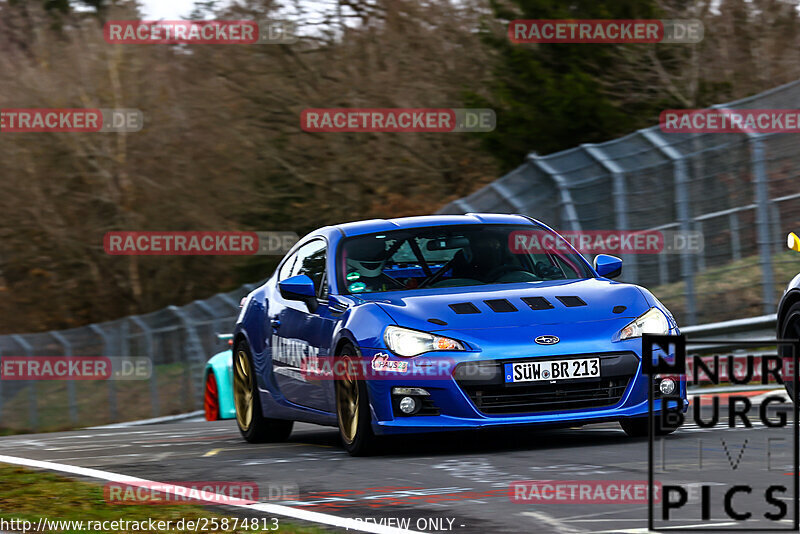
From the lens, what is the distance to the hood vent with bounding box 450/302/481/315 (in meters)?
8.57

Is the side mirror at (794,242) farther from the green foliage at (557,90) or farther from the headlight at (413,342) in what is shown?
the green foliage at (557,90)

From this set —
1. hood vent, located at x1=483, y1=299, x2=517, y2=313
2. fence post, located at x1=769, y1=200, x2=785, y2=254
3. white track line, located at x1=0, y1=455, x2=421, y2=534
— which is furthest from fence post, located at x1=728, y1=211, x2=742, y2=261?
white track line, located at x1=0, y1=455, x2=421, y2=534

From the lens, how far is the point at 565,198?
1603 cm

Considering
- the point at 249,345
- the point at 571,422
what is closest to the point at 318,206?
the point at 249,345

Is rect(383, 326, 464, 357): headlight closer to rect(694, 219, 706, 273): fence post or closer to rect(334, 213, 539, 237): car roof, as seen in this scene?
rect(334, 213, 539, 237): car roof

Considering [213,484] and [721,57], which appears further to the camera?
[721,57]

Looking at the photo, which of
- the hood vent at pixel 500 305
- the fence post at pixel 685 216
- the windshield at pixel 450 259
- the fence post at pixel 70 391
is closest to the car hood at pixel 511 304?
the hood vent at pixel 500 305

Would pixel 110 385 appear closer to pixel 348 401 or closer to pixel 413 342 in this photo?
pixel 348 401

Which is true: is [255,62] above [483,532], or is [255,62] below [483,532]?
above

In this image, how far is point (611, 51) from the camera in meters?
30.5

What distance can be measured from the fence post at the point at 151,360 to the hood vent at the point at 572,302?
17.8m

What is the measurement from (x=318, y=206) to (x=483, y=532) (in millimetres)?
29985

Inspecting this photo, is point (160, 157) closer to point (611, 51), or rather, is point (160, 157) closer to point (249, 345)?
point (611, 51)

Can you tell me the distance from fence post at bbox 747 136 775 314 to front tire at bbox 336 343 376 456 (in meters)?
6.33
